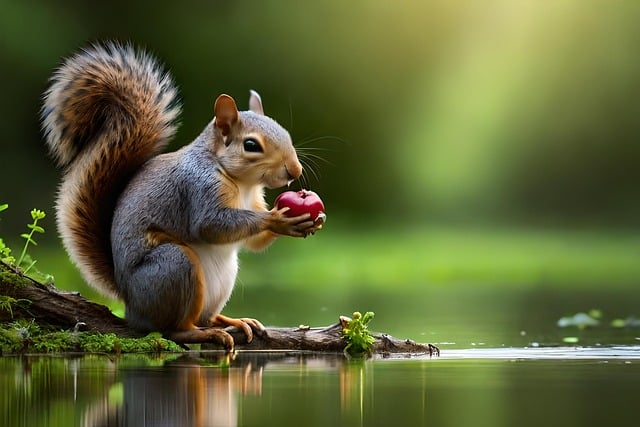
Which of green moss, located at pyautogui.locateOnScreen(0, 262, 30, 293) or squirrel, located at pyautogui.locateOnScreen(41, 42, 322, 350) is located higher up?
squirrel, located at pyautogui.locateOnScreen(41, 42, 322, 350)

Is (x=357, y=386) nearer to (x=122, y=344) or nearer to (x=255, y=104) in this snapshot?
(x=122, y=344)

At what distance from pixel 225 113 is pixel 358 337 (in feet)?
2.88

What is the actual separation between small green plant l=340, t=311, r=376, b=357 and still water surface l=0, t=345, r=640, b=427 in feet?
0.39

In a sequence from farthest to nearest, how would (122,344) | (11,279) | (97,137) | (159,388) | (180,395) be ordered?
(97,137)
(11,279)
(122,344)
(159,388)
(180,395)

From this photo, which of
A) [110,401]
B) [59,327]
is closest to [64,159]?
[59,327]

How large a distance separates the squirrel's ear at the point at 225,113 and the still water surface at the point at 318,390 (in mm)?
769

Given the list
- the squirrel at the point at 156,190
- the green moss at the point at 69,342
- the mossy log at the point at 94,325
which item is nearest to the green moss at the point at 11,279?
the mossy log at the point at 94,325

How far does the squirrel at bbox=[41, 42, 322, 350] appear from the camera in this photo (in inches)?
150

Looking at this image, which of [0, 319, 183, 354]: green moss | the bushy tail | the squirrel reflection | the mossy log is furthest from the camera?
the bushy tail

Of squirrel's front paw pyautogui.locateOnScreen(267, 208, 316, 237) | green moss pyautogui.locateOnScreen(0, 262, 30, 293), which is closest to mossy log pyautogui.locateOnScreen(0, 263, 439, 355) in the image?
green moss pyautogui.locateOnScreen(0, 262, 30, 293)

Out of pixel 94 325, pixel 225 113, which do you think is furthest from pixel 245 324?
pixel 225 113

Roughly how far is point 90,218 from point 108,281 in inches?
9.4

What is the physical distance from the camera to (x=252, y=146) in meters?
3.84

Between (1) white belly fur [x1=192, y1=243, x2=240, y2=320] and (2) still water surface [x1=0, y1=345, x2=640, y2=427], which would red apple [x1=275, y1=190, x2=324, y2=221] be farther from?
(2) still water surface [x1=0, y1=345, x2=640, y2=427]
